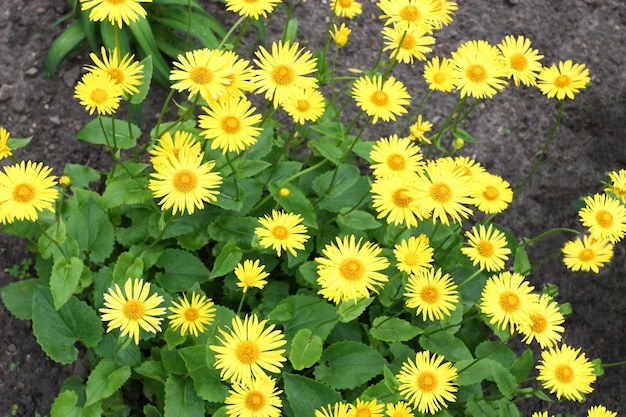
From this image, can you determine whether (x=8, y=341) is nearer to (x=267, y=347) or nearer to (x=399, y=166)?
(x=267, y=347)

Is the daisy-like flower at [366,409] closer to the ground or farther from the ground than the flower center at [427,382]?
closer to the ground

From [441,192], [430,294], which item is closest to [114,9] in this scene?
[441,192]

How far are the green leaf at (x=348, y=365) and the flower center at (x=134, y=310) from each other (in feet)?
2.64

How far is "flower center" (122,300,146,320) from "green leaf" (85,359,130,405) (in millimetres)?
463

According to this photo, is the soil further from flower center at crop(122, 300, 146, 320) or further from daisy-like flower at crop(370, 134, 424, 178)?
daisy-like flower at crop(370, 134, 424, 178)

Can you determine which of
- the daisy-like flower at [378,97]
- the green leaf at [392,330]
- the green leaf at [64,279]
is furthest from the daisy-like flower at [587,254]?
the green leaf at [64,279]

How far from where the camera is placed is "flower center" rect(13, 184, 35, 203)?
93.0 inches

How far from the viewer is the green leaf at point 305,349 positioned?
2.48m

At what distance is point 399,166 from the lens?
2668mm

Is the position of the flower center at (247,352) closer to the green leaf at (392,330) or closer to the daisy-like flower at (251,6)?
the green leaf at (392,330)

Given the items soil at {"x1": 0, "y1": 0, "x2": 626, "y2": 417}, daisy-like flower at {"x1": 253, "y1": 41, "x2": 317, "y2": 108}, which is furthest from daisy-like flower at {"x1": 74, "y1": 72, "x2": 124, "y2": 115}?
soil at {"x1": 0, "y1": 0, "x2": 626, "y2": 417}

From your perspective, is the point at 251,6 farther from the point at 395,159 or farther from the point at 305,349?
the point at 305,349

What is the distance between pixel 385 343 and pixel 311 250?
0.55 metres

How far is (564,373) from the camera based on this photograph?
2533mm
